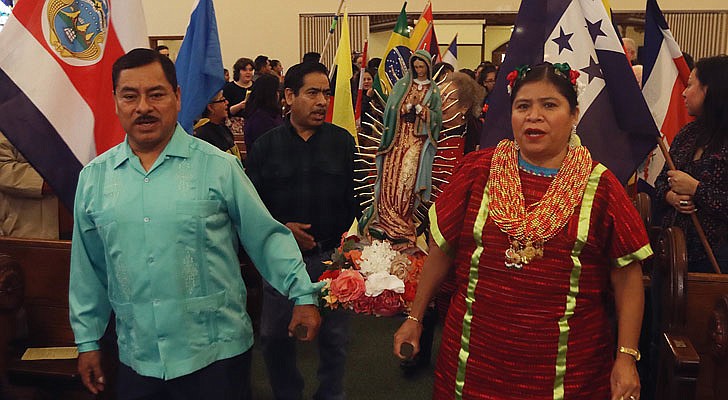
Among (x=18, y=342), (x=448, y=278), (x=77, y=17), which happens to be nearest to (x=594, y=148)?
(x=448, y=278)

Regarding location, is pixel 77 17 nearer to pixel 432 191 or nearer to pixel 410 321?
pixel 432 191

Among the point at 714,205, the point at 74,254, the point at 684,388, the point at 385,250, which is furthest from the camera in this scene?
the point at 714,205

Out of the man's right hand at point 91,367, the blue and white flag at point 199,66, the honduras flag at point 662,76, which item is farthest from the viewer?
the honduras flag at point 662,76

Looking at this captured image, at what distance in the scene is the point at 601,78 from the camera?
2.51 meters

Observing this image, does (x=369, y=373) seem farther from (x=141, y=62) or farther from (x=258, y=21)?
(x=258, y=21)

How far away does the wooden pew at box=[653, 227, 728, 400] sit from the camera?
2047 mm

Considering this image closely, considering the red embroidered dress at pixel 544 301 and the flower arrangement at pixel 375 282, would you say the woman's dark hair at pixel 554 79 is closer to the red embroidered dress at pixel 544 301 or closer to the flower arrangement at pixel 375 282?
the red embroidered dress at pixel 544 301

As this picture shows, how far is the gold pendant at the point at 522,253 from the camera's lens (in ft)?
5.33

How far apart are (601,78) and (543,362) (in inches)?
51.2

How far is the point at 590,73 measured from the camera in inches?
99.7

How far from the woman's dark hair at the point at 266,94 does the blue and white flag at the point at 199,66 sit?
1288mm

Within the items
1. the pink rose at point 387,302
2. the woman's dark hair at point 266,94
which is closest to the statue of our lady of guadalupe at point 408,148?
the pink rose at point 387,302

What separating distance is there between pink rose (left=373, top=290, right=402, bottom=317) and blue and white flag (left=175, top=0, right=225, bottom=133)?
48.1 inches

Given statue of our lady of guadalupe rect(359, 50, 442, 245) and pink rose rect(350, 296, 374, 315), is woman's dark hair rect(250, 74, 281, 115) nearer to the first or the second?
statue of our lady of guadalupe rect(359, 50, 442, 245)
